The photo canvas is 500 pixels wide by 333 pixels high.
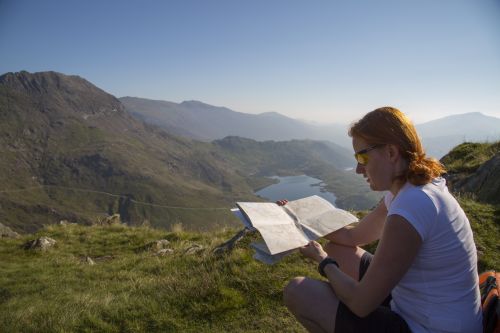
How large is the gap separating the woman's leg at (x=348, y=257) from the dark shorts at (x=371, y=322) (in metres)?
1.05

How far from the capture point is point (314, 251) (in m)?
3.39

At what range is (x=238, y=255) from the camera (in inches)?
279

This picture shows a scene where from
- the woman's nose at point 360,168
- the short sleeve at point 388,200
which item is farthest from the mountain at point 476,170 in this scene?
the woman's nose at point 360,168

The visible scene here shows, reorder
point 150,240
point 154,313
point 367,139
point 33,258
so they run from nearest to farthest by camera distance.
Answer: point 367,139
point 154,313
point 33,258
point 150,240

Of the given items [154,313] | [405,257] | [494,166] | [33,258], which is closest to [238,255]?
[154,313]

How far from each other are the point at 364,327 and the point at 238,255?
4.38 m

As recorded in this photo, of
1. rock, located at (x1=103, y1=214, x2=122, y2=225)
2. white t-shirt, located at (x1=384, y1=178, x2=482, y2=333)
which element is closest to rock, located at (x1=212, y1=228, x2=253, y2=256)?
white t-shirt, located at (x1=384, y1=178, x2=482, y2=333)

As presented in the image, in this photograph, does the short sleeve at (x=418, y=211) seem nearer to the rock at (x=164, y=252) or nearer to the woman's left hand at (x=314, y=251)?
the woman's left hand at (x=314, y=251)

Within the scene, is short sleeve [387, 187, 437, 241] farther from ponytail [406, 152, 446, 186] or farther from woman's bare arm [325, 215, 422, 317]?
ponytail [406, 152, 446, 186]

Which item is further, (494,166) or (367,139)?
(494,166)

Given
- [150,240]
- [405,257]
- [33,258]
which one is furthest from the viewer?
[150,240]

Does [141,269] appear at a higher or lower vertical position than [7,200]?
higher

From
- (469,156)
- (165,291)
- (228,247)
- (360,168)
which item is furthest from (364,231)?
(469,156)

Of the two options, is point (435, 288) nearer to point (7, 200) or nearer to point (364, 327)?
point (364, 327)
